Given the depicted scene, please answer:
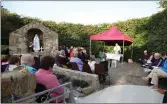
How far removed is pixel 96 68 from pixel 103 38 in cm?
637

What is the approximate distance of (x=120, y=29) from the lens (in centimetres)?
1831

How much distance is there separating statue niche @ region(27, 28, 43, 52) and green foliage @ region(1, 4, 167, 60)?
112 centimetres

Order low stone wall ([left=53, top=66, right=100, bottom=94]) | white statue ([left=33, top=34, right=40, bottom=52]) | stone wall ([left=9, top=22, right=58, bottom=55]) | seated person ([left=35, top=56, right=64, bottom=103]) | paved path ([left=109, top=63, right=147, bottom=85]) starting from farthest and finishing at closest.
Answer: white statue ([left=33, top=34, right=40, bottom=52]), stone wall ([left=9, top=22, right=58, bottom=55]), paved path ([left=109, top=63, right=147, bottom=85]), low stone wall ([left=53, top=66, right=100, bottom=94]), seated person ([left=35, top=56, right=64, bottom=103])

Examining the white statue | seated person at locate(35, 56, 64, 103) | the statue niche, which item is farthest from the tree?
seated person at locate(35, 56, 64, 103)

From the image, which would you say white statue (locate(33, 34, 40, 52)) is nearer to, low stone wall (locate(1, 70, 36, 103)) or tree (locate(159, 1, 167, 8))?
tree (locate(159, 1, 167, 8))

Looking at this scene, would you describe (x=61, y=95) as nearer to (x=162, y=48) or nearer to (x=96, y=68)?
(x=96, y=68)

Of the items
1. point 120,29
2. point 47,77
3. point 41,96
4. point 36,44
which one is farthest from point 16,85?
point 120,29

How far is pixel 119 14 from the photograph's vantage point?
19656 mm

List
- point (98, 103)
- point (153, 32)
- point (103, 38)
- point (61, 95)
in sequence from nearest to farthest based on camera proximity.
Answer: point (61, 95), point (98, 103), point (103, 38), point (153, 32)

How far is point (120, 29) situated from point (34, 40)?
656 centimetres

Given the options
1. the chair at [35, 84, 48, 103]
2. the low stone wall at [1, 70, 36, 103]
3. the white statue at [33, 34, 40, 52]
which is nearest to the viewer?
the low stone wall at [1, 70, 36, 103]

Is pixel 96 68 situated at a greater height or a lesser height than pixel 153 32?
lesser

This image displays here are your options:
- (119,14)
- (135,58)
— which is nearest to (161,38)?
(135,58)

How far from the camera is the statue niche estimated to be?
16.5m
